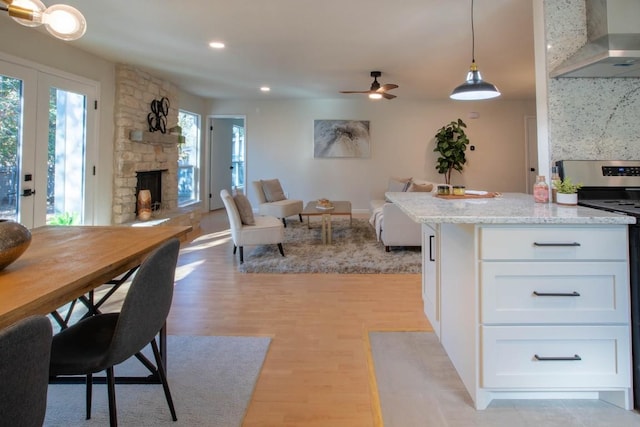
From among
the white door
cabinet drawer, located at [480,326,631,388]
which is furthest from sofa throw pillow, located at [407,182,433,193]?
the white door

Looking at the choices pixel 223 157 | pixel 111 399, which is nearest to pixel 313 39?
pixel 111 399

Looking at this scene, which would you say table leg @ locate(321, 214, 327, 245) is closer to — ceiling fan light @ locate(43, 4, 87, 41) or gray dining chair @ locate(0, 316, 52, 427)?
ceiling fan light @ locate(43, 4, 87, 41)

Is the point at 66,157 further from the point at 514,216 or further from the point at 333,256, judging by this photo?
the point at 514,216

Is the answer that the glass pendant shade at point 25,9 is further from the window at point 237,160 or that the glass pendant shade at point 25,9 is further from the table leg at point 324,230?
the window at point 237,160

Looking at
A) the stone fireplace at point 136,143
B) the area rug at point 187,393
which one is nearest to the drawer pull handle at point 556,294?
the area rug at point 187,393

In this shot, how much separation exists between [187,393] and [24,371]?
1.21m

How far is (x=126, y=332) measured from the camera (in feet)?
3.98

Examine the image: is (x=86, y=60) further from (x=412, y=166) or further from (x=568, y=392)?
(x=412, y=166)

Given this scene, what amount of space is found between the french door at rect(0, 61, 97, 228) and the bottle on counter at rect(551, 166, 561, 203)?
441 centimetres

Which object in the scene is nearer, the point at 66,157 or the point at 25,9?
the point at 25,9

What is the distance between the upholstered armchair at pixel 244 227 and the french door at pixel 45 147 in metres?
1.81

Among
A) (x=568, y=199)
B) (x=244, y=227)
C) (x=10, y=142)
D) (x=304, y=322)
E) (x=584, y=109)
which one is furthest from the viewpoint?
(x=244, y=227)

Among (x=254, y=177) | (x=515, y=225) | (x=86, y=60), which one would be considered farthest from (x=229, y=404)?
(x=254, y=177)

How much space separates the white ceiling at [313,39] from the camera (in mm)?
3135
